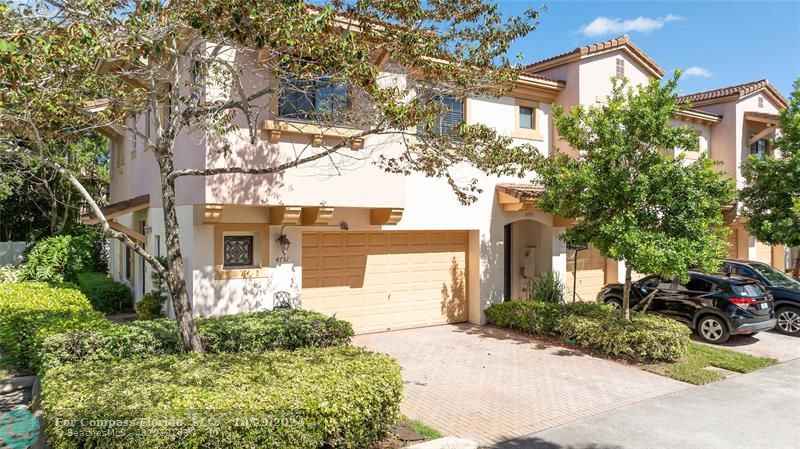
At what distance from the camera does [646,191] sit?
10.4 meters

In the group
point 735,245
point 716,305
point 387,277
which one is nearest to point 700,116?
point 735,245

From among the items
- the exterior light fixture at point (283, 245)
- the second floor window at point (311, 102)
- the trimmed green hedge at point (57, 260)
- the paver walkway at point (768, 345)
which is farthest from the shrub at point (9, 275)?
the paver walkway at point (768, 345)

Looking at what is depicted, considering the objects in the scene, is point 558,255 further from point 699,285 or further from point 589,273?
point 699,285

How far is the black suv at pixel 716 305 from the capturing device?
11547 mm

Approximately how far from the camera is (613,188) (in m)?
10.7

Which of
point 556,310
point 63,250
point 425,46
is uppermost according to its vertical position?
point 425,46

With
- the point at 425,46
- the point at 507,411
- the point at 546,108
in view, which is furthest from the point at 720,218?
the point at 425,46

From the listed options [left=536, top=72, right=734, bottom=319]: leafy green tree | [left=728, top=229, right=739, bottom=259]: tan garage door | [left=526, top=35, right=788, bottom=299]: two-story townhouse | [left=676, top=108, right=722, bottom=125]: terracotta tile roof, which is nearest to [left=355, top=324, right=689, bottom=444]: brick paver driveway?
[left=536, top=72, right=734, bottom=319]: leafy green tree

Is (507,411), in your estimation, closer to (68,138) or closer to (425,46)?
(425,46)

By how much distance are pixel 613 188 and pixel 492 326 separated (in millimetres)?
4719

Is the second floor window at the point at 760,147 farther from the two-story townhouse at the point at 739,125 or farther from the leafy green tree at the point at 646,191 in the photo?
the leafy green tree at the point at 646,191

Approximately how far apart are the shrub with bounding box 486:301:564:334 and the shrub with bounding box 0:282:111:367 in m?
8.66

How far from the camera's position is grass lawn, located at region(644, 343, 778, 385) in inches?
363

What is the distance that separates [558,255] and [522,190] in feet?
8.35
